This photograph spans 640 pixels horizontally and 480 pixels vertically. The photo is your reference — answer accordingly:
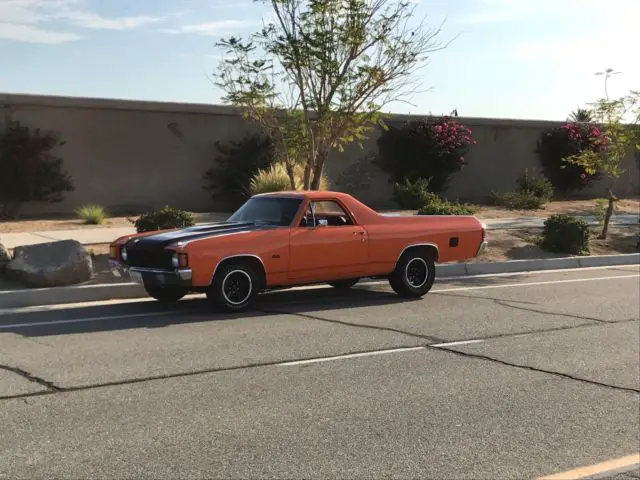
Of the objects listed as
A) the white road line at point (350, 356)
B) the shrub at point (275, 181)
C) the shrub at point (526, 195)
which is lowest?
the white road line at point (350, 356)

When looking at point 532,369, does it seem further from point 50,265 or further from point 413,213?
point 413,213

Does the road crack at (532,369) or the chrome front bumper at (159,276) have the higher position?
the chrome front bumper at (159,276)

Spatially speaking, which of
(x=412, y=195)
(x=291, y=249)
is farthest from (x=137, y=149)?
(x=291, y=249)

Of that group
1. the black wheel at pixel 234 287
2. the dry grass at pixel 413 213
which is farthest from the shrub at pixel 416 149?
the black wheel at pixel 234 287

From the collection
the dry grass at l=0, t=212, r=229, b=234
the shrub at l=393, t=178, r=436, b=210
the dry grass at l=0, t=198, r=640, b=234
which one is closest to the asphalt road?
the dry grass at l=0, t=212, r=229, b=234

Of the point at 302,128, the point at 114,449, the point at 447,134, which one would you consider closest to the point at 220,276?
the point at 114,449

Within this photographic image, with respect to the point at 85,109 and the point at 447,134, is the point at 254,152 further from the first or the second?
A: the point at 447,134

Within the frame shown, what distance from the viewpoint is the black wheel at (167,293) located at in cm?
1088

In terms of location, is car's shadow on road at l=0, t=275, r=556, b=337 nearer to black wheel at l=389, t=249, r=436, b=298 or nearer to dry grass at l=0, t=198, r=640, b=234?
black wheel at l=389, t=249, r=436, b=298

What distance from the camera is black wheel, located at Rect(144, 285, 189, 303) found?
10875 mm

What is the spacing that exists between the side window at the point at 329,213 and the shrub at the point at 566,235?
→ 25.4 feet

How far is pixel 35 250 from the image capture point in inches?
464

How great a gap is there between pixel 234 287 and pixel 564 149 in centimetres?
2143

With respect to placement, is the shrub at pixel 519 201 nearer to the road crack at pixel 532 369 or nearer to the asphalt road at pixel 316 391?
the asphalt road at pixel 316 391
